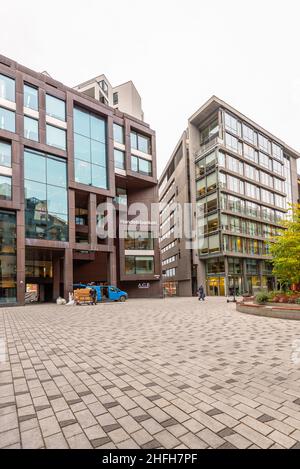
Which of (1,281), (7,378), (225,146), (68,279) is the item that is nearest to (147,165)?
(225,146)

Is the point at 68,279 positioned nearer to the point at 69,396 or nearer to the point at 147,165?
the point at 147,165

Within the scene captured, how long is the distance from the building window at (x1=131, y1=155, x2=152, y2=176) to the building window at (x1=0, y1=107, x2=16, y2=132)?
53.4ft

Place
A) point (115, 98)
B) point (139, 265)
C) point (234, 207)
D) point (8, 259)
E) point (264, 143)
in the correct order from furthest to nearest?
point (264, 143)
point (115, 98)
point (234, 207)
point (139, 265)
point (8, 259)

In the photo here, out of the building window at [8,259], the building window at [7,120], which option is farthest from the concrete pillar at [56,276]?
the building window at [7,120]

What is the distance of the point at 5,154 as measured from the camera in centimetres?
2792

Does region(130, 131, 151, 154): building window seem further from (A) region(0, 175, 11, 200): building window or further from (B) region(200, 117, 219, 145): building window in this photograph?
(A) region(0, 175, 11, 200): building window

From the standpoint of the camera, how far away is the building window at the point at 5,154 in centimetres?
2766

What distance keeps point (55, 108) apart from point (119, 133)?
9904mm

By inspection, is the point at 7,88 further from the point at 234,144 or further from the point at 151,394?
the point at 234,144

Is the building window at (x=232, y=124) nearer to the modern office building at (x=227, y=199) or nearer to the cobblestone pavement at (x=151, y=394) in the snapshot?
the modern office building at (x=227, y=199)

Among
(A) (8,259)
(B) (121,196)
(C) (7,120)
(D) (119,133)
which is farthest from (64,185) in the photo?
(B) (121,196)

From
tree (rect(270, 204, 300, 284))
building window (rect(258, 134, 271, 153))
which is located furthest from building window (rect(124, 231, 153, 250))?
building window (rect(258, 134, 271, 153))

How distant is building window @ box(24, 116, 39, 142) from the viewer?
1162 inches

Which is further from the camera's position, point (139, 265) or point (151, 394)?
point (139, 265)
